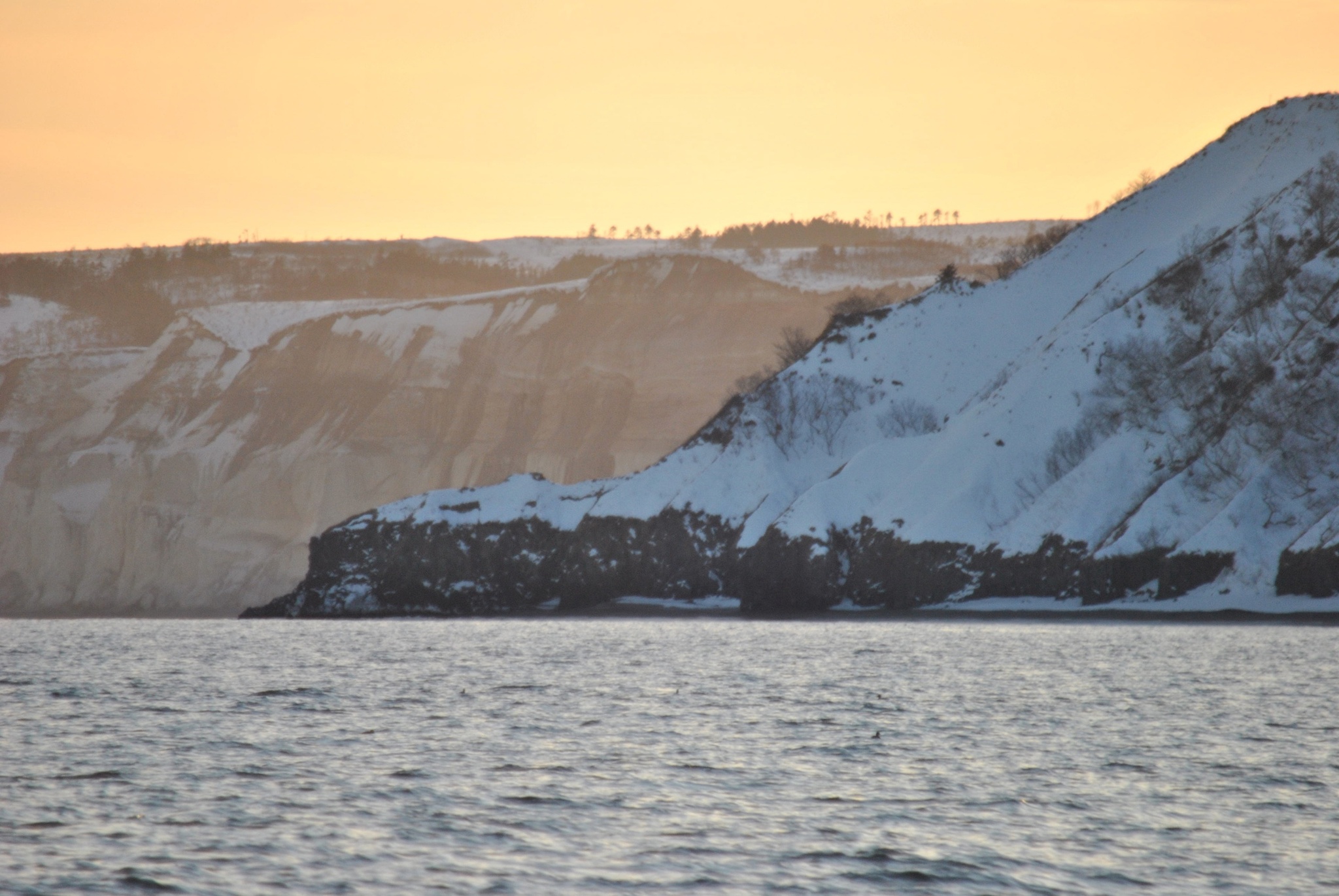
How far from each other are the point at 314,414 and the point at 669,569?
3625 inches

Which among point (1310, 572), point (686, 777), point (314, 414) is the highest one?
point (314, 414)

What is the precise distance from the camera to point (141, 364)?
18712 cm

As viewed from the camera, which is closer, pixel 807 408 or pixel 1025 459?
pixel 1025 459

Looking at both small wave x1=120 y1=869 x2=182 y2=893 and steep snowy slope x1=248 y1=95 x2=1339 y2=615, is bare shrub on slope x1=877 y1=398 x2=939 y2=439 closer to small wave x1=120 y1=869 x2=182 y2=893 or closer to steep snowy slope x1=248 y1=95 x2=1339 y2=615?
steep snowy slope x1=248 y1=95 x2=1339 y2=615

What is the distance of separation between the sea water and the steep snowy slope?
25096mm

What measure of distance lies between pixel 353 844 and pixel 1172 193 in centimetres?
9402

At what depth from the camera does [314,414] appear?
17775 centimetres

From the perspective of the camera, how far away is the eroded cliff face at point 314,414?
164m

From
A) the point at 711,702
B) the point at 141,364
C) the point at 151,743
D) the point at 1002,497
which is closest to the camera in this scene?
the point at 151,743

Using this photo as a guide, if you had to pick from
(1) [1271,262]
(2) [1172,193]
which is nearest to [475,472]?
(2) [1172,193]

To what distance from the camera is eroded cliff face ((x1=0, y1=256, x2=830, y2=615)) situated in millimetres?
163875

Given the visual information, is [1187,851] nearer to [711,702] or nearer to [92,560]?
[711,702]

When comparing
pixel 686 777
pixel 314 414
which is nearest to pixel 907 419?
pixel 686 777

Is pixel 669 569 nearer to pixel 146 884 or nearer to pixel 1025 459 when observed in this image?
pixel 1025 459
